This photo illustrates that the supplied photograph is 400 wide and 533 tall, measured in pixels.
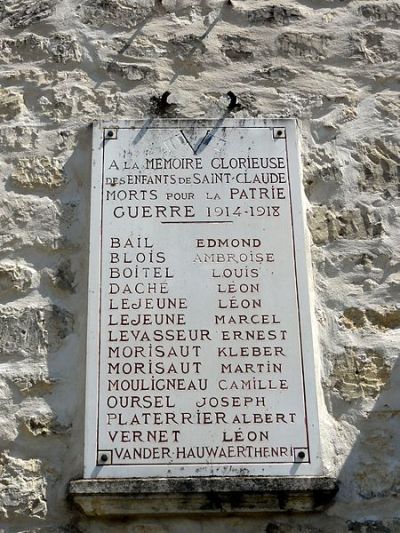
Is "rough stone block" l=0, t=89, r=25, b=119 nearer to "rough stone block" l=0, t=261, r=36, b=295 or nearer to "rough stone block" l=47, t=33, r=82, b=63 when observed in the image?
"rough stone block" l=47, t=33, r=82, b=63

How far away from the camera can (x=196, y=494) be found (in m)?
3.12

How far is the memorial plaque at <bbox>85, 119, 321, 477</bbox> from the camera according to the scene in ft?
10.6

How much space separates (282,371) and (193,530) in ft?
2.23

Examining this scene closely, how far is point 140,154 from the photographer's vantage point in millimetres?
3828

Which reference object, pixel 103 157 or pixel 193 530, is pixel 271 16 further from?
pixel 193 530

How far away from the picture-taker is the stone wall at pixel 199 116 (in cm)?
326

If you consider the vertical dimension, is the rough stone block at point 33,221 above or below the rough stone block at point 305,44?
below

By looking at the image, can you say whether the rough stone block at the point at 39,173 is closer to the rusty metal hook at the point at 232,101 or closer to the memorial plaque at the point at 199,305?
the memorial plaque at the point at 199,305

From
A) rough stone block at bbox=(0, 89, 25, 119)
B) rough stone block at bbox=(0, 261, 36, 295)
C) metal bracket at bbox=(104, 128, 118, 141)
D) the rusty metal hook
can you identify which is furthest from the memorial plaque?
rough stone block at bbox=(0, 89, 25, 119)

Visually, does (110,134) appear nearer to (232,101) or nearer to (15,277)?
(232,101)

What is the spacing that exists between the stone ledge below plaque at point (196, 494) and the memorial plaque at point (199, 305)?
6 centimetres

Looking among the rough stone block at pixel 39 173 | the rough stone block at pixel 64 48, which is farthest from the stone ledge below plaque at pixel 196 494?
the rough stone block at pixel 64 48

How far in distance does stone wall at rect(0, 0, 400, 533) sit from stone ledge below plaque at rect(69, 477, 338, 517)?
0.22ft

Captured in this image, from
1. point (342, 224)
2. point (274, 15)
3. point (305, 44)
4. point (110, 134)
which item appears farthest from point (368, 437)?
point (274, 15)
